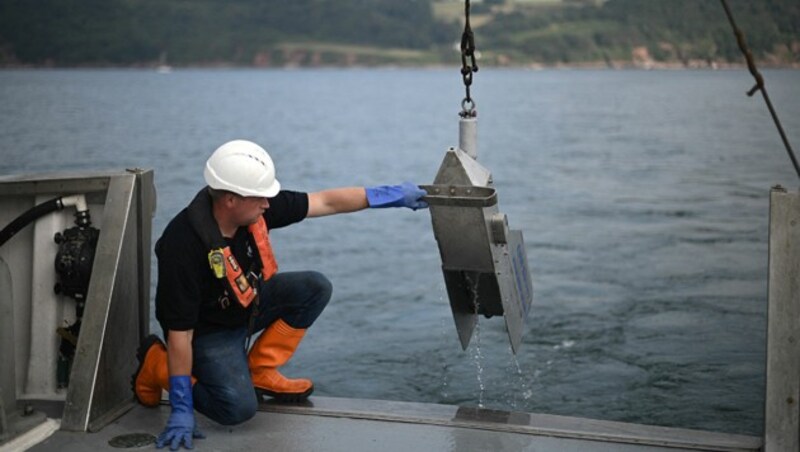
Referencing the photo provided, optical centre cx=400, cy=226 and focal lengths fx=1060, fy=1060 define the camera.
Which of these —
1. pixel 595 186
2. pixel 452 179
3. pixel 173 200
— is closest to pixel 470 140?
pixel 452 179

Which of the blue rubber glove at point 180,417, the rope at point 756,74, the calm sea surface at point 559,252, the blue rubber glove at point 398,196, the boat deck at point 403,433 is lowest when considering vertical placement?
the calm sea surface at point 559,252

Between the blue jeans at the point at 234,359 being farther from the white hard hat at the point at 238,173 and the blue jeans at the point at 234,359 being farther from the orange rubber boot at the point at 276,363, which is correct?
the white hard hat at the point at 238,173

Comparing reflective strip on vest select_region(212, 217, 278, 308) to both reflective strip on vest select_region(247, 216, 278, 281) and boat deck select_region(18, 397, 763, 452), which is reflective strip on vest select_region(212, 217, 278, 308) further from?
boat deck select_region(18, 397, 763, 452)

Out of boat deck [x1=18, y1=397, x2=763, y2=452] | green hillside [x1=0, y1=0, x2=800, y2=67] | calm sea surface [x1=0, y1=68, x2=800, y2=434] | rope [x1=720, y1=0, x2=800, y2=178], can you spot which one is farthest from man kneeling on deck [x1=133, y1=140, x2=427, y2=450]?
green hillside [x1=0, y1=0, x2=800, y2=67]

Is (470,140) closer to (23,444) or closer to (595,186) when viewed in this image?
(23,444)

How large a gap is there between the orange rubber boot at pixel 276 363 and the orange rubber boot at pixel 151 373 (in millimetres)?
414

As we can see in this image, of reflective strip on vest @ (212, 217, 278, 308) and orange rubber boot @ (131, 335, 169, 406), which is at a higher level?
reflective strip on vest @ (212, 217, 278, 308)

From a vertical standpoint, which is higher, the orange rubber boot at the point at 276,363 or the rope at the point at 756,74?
the rope at the point at 756,74

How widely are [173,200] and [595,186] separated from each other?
34.8ft

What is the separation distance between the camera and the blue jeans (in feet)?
14.5

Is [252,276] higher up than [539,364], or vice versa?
[252,276]

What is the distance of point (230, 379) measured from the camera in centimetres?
446

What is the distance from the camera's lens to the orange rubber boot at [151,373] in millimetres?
4582

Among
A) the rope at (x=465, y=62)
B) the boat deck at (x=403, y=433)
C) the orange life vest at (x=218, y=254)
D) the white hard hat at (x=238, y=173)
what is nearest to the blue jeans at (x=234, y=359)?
the boat deck at (x=403, y=433)
